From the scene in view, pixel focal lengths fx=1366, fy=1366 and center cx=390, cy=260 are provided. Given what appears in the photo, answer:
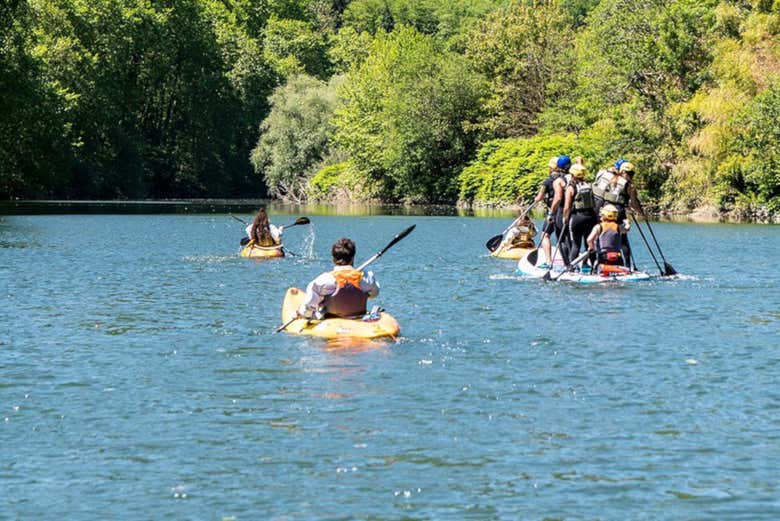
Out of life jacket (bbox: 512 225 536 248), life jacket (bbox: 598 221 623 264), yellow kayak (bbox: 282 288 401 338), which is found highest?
life jacket (bbox: 598 221 623 264)

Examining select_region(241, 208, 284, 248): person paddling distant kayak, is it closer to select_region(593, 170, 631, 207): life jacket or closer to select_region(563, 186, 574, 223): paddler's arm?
select_region(563, 186, 574, 223): paddler's arm

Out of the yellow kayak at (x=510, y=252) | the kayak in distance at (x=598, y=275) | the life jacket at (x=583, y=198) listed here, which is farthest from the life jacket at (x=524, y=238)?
the life jacket at (x=583, y=198)

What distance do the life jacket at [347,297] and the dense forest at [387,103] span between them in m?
37.8

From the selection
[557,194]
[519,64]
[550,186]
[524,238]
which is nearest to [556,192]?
[557,194]

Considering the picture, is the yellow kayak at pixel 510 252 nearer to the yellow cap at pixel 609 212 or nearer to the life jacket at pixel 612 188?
the life jacket at pixel 612 188

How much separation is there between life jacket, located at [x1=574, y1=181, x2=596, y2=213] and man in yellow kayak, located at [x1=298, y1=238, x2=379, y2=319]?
333 inches

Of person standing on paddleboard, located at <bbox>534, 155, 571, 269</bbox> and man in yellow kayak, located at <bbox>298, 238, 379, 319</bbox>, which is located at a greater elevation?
person standing on paddleboard, located at <bbox>534, 155, 571, 269</bbox>

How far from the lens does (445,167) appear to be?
7962 cm

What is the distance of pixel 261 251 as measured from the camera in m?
31.0

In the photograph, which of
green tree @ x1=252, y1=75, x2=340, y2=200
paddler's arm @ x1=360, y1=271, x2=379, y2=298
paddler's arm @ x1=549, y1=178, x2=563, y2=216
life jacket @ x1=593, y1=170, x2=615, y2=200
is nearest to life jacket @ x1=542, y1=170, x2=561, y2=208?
paddler's arm @ x1=549, y1=178, x2=563, y2=216

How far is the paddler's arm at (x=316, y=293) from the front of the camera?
15742mm

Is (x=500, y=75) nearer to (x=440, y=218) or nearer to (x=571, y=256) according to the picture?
(x=440, y=218)

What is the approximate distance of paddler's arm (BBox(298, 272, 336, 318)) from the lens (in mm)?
15742

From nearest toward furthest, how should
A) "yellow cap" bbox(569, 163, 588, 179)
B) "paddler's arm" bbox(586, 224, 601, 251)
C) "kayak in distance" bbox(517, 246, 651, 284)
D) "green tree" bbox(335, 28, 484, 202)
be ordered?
1. "yellow cap" bbox(569, 163, 588, 179)
2. "kayak in distance" bbox(517, 246, 651, 284)
3. "paddler's arm" bbox(586, 224, 601, 251)
4. "green tree" bbox(335, 28, 484, 202)
